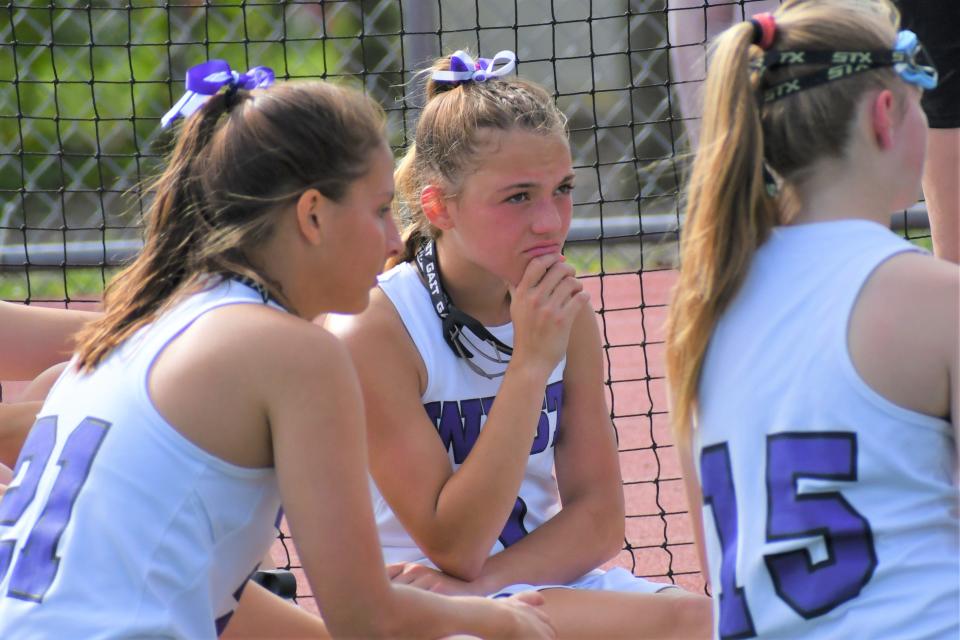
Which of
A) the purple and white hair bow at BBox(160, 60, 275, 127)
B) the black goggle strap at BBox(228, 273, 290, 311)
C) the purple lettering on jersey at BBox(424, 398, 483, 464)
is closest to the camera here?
the black goggle strap at BBox(228, 273, 290, 311)

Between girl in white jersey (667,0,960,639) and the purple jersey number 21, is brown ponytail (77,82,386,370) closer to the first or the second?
the purple jersey number 21

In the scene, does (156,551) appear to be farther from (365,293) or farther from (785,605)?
(785,605)

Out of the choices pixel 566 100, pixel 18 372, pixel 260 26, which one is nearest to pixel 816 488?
pixel 18 372

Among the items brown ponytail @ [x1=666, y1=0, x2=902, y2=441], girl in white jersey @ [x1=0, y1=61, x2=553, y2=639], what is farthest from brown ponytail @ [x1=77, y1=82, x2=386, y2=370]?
brown ponytail @ [x1=666, y1=0, x2=902, y2=441]

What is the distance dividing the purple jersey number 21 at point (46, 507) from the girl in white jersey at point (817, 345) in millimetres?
748

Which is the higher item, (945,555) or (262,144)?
(262,144)

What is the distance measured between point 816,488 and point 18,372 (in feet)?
5.60

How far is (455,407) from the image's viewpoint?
2.23m

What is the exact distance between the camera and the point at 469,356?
227 cm

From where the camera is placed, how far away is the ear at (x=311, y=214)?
1.68 meters

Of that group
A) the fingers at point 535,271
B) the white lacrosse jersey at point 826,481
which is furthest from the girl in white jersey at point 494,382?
the white lacrosse jersey at point 826,481

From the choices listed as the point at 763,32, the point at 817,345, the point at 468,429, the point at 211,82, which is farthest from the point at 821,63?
the point at 468,429

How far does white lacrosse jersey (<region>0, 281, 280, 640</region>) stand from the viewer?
4.91 ft

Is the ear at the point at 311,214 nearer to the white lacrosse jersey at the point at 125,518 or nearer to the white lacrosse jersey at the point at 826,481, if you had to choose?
the white lacrosse jersey at the point at 125,518
